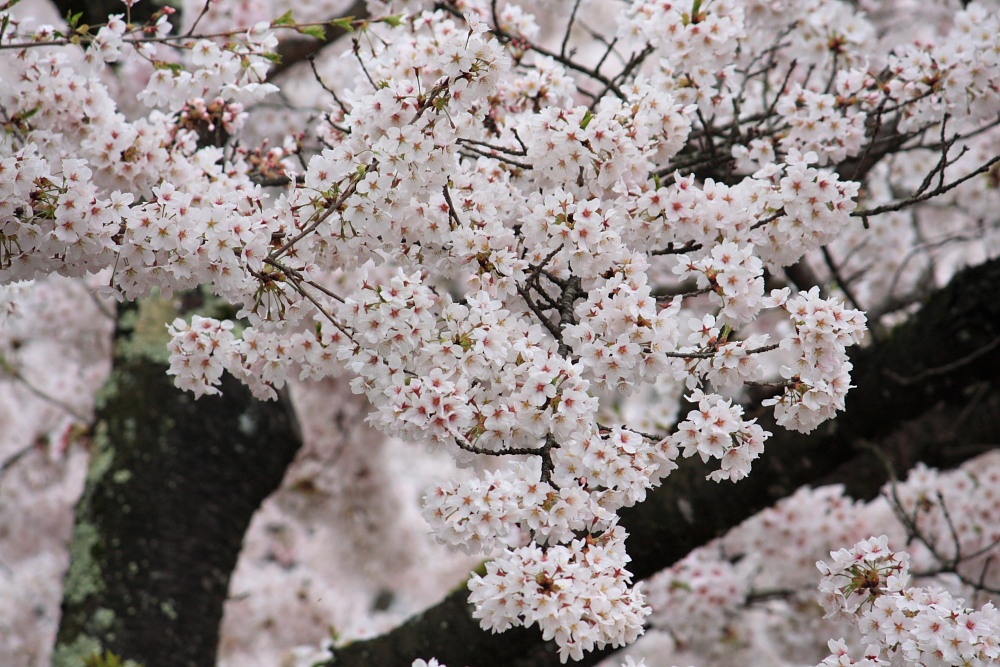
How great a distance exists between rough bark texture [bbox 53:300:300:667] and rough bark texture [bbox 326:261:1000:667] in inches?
29.5

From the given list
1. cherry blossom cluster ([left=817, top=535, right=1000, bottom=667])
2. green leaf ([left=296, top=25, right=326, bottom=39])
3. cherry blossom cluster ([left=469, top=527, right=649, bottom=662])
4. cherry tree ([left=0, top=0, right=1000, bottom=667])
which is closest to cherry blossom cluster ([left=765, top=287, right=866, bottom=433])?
cherry tree ([left=0, top=0, right=1000, bottom=667])

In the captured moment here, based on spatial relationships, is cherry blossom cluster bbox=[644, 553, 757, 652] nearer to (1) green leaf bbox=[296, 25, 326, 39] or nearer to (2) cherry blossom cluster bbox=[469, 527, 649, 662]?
(2) cherry blossom cluster bbox=[469, 527, 649, 662]

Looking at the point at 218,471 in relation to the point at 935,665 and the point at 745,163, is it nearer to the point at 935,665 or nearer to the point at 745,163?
the point at 745,163

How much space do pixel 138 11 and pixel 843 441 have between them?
455 cm

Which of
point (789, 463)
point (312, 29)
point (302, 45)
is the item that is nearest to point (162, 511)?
point (312, 29)

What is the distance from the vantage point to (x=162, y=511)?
3.88 metres

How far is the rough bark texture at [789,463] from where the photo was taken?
334 cm

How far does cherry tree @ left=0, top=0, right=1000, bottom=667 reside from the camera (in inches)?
79.0

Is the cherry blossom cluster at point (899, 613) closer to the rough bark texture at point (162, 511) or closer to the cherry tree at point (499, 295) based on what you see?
the cherry tree at point (499, 295)

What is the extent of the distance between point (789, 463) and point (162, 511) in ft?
8.90

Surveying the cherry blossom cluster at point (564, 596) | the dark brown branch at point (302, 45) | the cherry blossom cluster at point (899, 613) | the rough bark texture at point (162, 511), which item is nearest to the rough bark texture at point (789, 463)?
the rough bark texture at point (162, 511)

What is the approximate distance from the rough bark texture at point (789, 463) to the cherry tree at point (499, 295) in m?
0.01

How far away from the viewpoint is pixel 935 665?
7.08 ft

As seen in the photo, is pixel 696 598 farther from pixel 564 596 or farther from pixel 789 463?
pixel 564 596
